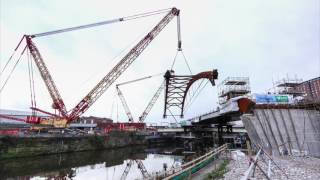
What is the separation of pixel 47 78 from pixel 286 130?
4799 cm

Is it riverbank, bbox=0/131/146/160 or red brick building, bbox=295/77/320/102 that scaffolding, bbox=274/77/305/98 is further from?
riverbank, bbox=0/131/146/160

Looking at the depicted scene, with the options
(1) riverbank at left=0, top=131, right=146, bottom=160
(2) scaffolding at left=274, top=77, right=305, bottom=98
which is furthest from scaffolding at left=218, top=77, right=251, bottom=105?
(1) riverbank at left=0, top=131, right=146, bottom=160

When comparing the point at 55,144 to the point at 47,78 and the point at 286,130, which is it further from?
the point at 286,130

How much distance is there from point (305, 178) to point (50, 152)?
4697 cm

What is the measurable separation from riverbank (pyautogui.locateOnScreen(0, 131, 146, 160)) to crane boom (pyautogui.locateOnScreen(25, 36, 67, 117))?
22.8 feet

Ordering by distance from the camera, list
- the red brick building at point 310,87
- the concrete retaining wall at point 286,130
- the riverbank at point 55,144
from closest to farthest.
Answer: the concrete retaining wall at point 286,130 → the riverbank at point 55,144 → the red brick building at point 310,87

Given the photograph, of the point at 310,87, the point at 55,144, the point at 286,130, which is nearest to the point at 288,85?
the point at 310,87

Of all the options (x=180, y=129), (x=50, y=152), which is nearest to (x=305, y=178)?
(x=50, y=152)

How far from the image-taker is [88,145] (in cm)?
6031

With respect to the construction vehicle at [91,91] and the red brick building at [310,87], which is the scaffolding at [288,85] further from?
the construction vehicle at [91,91]

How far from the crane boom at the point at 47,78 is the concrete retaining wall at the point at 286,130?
134 ft

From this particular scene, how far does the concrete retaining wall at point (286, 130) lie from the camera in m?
30.9

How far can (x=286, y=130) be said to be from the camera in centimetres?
3297

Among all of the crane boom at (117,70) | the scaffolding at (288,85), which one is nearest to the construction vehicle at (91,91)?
the crane boom at (117,70)
